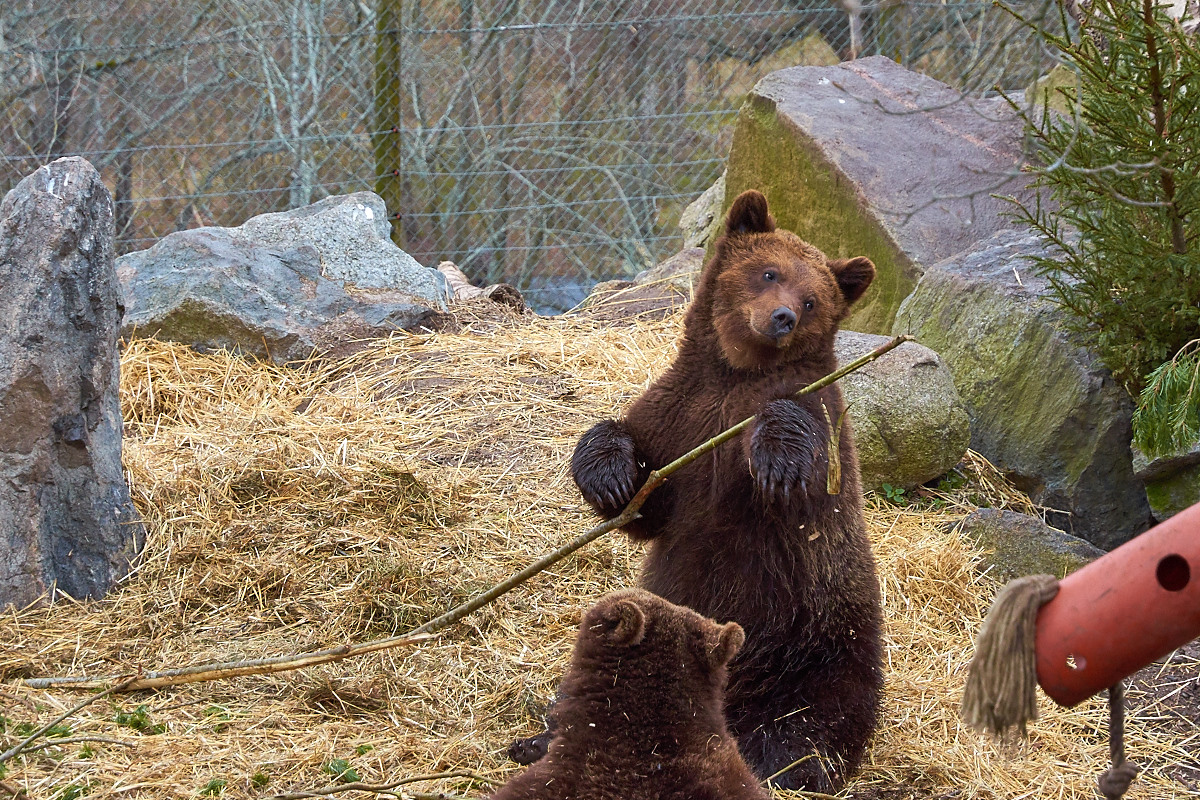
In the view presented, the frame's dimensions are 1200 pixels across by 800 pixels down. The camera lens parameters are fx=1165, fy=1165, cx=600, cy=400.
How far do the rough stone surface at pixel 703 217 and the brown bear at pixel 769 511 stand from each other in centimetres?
527

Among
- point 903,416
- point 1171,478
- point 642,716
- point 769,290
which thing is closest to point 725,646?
point 642,716

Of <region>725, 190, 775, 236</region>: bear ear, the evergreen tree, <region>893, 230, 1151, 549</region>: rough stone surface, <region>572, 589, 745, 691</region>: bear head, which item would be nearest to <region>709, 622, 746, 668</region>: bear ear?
<region>572, 589, 745, 691</region>: bear head

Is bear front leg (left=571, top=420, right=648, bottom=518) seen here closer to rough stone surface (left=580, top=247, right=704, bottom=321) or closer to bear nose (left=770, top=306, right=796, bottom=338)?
bear nose (left=770, top=306, right=796, bottom=338)

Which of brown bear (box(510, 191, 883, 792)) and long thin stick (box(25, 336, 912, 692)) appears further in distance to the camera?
brown bear (box(510, 191, 883, 792))

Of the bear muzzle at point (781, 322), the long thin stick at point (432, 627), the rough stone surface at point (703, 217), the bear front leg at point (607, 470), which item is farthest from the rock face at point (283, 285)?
the bear muzzle at point (781, 322)

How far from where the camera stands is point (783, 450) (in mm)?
4031

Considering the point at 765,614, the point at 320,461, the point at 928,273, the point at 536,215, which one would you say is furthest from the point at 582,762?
the point at 536,215

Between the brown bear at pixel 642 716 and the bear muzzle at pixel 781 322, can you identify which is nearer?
the brown bear at pixel 642 716

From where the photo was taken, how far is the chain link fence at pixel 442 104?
10.6 metres

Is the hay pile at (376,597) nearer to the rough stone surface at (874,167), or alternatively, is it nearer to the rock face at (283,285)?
the rock face at (283,285)

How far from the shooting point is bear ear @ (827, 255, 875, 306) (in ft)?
15.4

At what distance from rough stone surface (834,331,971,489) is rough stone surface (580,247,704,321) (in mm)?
2393

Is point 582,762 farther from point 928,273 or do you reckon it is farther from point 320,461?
point 928,273

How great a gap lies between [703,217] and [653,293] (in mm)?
1618
